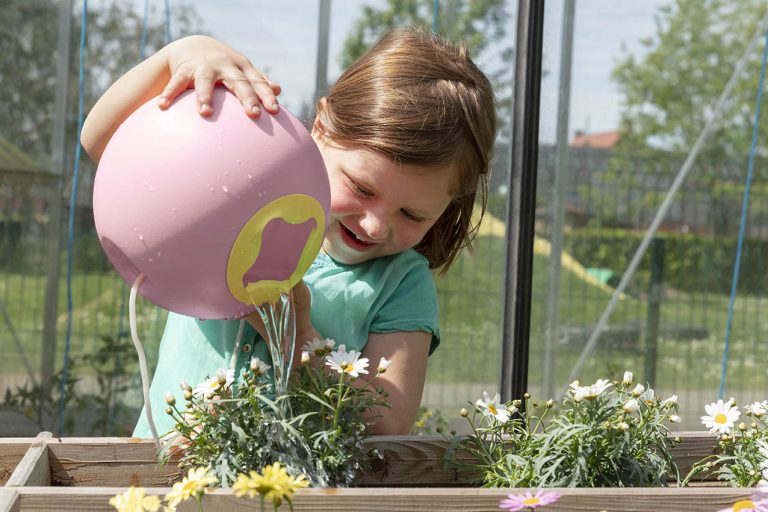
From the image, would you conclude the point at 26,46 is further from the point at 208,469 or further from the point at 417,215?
the point at 208,469

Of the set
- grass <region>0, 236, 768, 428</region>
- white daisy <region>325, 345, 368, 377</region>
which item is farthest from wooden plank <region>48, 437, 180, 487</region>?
grass <region>0, 236, 768, 428</region>

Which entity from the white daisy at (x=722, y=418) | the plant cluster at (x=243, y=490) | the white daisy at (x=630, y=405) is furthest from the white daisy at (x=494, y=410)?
the plant cluster at (x=243, y=490)

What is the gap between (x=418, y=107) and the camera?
142cm

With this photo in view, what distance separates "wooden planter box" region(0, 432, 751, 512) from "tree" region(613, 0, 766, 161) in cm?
320

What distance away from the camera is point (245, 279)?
3.71 ft

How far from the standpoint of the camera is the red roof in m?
3.99

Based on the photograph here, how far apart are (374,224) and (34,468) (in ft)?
1.82

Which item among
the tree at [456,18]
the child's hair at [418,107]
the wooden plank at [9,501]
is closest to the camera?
the wooden plank at [9,501]

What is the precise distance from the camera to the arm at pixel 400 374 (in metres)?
1.35

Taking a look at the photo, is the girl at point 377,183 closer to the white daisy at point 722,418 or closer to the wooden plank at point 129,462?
the wooden plank at point 129,462

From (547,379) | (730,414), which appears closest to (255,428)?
(730,414)

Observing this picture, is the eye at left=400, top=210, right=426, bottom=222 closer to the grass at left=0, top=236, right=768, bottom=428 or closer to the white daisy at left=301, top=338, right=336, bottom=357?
the white daisy at left=301, top=338, right=336, bottom=357

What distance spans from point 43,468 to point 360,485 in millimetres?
396

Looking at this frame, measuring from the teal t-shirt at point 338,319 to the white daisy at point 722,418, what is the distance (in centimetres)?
45
